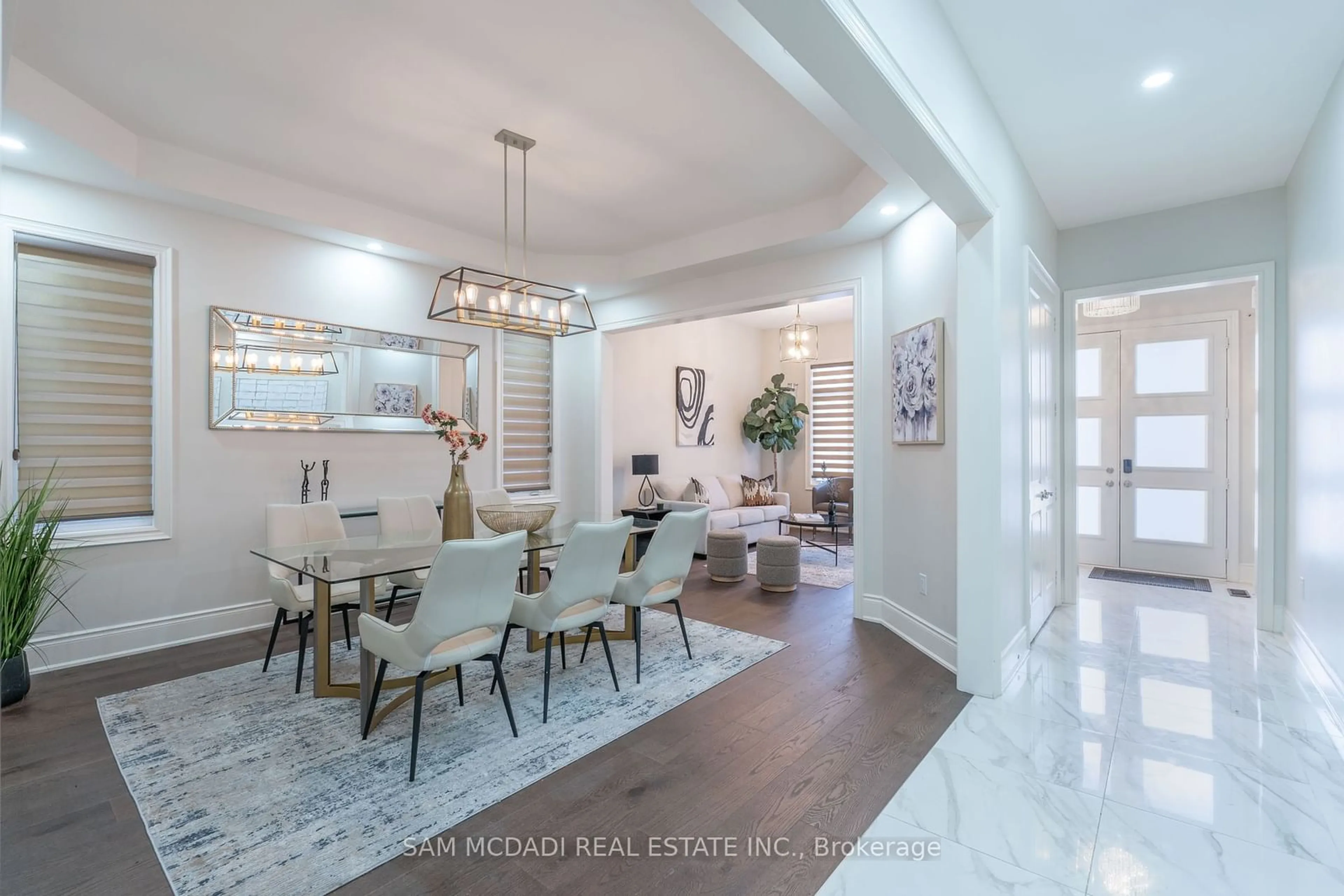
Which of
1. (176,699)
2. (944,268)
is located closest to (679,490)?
(944,268)

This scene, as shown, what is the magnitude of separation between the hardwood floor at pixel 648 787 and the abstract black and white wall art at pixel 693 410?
4.72m

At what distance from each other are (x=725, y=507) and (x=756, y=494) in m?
0.53

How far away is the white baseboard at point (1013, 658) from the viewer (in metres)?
3.27

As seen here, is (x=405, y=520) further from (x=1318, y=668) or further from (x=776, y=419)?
(x=776, y=419)

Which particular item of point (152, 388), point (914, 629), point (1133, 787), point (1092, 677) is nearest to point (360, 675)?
point (152, 388)

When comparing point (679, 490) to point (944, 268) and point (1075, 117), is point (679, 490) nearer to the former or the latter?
point (944, 268)

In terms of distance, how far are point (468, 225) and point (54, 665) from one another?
12.4 ft

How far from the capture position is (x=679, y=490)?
754 centimetres

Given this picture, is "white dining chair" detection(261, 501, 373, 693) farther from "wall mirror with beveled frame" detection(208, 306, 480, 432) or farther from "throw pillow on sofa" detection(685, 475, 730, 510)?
"throw pillow on sofa" detection(685, 475, 730, 510)

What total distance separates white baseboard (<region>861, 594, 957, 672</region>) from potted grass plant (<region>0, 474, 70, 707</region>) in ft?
12.9

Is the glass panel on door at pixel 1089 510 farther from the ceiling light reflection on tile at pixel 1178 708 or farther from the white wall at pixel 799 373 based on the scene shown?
the white wall at pixel 799 373

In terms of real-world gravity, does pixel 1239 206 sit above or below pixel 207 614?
above

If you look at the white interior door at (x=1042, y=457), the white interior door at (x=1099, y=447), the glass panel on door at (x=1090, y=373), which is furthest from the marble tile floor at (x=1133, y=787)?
the glass panel on door at (x=1090, y=373)

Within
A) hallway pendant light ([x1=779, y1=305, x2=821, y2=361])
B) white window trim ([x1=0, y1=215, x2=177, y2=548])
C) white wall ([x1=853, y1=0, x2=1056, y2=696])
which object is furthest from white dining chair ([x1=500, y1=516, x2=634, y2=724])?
hallway pendant light ([x1=779, y1=305, x2=821, y2=361])
